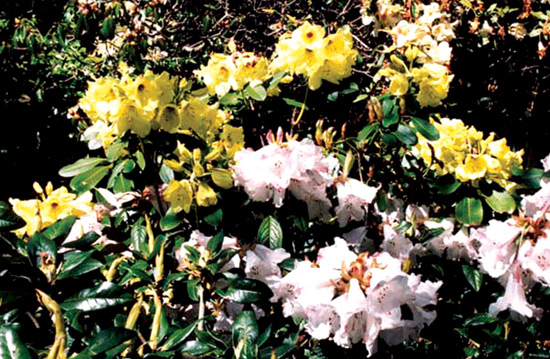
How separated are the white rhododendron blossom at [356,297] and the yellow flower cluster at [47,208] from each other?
61 centimetres

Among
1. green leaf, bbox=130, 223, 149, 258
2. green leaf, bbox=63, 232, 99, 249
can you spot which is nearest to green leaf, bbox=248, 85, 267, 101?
green leaf, bbox=130, 223, 149, 258

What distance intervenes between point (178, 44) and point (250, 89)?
10.0ft

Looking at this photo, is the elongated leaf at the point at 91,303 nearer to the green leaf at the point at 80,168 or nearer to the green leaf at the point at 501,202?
the green leaf at the point at 80,168

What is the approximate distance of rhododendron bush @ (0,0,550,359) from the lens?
1.14m

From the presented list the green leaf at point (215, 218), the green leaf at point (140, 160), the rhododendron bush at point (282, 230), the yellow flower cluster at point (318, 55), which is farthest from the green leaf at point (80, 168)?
the yellow flower cluster at point (318, 55)

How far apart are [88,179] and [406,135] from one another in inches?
32.0

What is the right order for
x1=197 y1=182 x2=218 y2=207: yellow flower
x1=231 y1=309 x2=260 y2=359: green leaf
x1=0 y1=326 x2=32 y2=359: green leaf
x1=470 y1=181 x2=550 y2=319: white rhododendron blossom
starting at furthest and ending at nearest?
x1=197 y1=182 x2=218 y2=207: yellow flower < x1=470 y1=181 x2=550 y2=319: white rhododendron blossom < x1=231 y1=309 x2=260 y2=359: green leaf < x1=0 y1=326 x2=32 y2=359: green leaf

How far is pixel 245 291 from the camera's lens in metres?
1.27

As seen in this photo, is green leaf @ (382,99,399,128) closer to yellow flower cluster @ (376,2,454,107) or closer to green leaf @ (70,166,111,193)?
yellow flower cluster @ (376,2,454,107)

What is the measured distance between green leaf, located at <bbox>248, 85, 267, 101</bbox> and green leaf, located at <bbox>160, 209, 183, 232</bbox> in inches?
19.5

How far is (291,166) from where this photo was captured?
1431 mm

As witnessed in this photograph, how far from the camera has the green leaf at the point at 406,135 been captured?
Result: 1.69 meters

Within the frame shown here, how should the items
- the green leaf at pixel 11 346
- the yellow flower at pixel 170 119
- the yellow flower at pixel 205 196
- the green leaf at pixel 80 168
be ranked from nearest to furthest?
1. the green leaf at pixel 11 346
2. the yellow flower at pixel 205 196
3. the yellow flower at pixel 170 119
4. the green leaf at pixel 80 168

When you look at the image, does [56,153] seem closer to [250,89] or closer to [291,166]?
[250,89]
